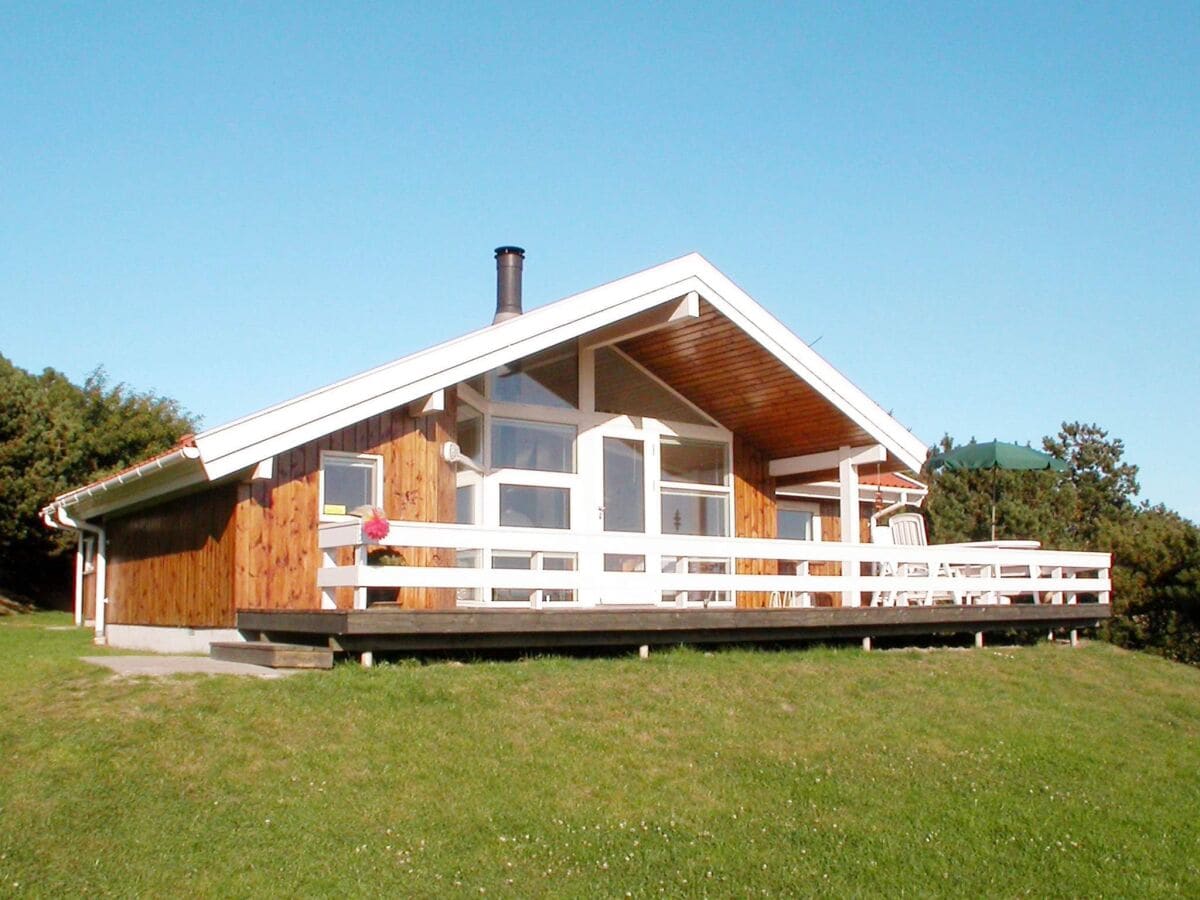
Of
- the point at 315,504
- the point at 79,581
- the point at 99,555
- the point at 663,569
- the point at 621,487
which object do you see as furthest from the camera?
the point at 79,581

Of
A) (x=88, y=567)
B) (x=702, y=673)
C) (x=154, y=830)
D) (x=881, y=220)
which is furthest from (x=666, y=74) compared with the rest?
(x=88, y=567)

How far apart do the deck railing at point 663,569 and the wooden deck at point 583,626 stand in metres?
0.33

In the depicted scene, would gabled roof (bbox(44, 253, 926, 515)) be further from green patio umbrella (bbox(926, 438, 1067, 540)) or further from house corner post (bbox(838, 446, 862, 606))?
green patio umbrella (bbox(926, 438, 1067, 540))

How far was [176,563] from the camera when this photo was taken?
45.0ft

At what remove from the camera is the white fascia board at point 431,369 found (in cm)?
1140

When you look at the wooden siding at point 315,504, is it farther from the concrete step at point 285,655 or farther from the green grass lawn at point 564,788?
the green grass lawn at point 564,788

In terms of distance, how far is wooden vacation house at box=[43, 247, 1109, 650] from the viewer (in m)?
11.7

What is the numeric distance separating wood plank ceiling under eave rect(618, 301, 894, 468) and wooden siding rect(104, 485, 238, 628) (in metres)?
5.41

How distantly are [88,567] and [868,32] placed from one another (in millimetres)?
14625

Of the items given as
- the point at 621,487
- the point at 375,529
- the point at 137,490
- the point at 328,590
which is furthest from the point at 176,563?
the point at 621,487

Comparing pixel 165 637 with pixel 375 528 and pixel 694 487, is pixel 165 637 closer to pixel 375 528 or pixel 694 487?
pixel 375 528

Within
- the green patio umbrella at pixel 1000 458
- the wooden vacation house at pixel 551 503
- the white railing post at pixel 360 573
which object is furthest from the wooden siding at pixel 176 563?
the green patio umbrella at pixel 1000 458

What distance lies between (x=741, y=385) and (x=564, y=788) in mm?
8250

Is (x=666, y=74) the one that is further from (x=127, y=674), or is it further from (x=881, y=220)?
(x=127, y=674)
